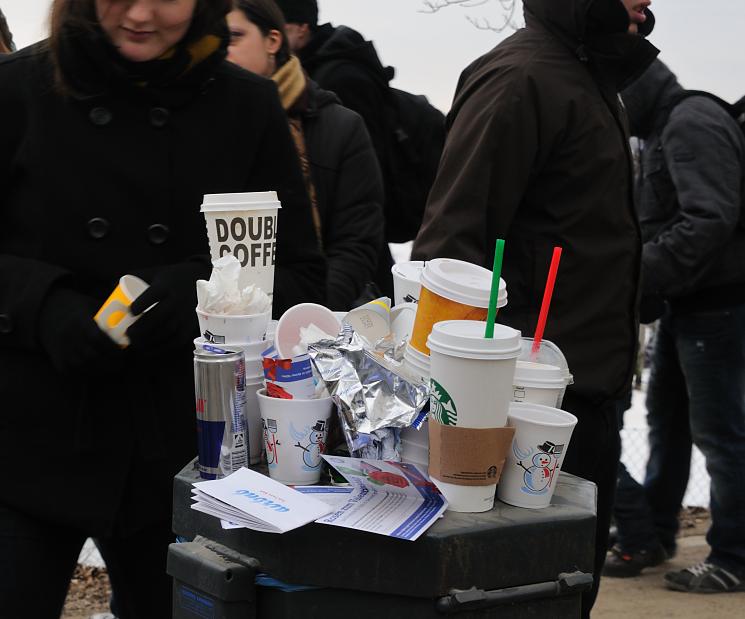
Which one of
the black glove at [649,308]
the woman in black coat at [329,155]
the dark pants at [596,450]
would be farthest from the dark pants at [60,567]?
the black glove at [649,308]

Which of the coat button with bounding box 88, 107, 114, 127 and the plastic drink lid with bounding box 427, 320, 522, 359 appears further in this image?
the coat button with bounding box 88, 107, 114, 127

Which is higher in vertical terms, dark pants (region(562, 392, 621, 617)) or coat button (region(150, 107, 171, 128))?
coat button (region(150, 107, 171, 128))

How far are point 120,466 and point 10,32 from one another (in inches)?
87.2

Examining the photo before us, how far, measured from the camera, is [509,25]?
210 inches

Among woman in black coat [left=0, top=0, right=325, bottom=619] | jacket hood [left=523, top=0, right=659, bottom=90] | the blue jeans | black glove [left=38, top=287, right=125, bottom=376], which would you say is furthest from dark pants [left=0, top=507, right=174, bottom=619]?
the blue jeans

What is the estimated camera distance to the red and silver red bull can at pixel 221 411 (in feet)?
5.45

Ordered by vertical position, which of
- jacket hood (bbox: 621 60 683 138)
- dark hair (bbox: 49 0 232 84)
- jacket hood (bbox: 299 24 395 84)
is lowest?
dark hair (bbox: 49 0 232 84)

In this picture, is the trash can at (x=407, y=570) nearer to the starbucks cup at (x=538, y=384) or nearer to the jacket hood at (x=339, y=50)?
the starbucks cup at (x=538, y=384)

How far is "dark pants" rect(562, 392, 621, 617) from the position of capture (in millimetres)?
2621

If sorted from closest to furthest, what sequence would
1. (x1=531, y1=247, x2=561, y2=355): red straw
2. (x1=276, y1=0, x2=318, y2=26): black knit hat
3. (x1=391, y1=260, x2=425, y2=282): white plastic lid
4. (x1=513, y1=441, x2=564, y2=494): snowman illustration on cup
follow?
(x1=513, y1=441, x2=564, y2=494): snowman illustration on cup, (x1=531, y1=247, x2=561, y2=355): red straw, (x1=391, y1=260, x2=425, y2=282): white plastic lid, (x1=276, y1=0, x2=318, y2=26): black knit hat

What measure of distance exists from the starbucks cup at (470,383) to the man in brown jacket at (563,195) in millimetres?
929

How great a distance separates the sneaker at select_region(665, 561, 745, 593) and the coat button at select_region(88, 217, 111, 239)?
10.1 feet

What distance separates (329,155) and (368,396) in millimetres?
1962

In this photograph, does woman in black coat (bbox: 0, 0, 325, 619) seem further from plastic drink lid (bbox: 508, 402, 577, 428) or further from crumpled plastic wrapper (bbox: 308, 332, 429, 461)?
plastic drink lid (bbox: 508, 402, 577, 428)
